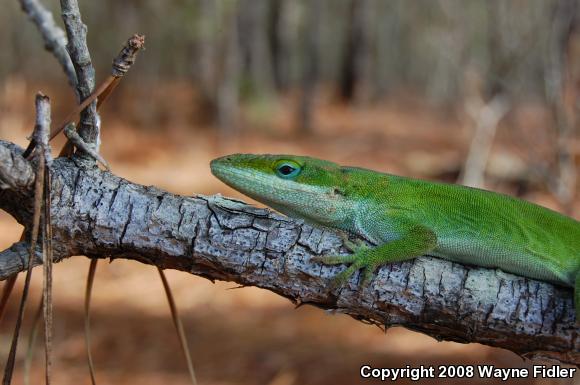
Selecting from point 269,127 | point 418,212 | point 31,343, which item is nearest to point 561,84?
point 418,212

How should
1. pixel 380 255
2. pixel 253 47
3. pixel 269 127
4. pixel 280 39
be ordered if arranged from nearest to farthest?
pixel 380 255, pixel 269 127, pixel 253 47, pixel 280 39

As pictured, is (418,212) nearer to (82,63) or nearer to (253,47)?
(82,63)

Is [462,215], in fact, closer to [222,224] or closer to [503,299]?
[503,299]

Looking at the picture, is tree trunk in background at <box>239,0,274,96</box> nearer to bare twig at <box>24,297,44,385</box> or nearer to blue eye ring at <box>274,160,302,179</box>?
blue eye ring at <box>274,160,302,179</box>

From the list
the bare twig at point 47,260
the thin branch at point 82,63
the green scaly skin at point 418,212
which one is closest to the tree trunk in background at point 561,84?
the green scaly skin at point 418,212

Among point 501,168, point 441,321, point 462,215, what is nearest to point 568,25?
Answer: point 462,215
